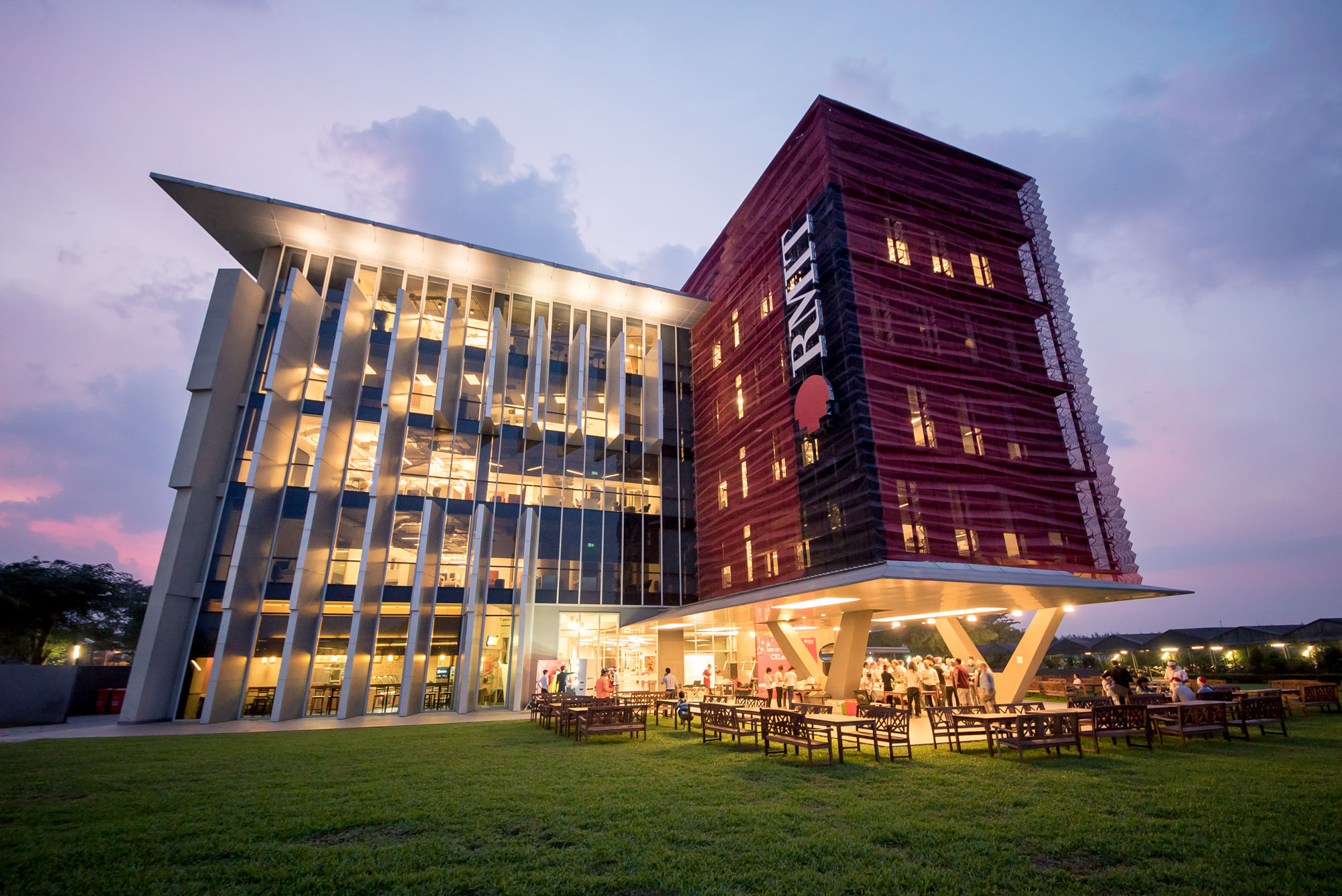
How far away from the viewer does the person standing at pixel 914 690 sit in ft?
65.7

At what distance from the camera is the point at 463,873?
515 cm

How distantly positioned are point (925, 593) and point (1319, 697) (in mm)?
12367

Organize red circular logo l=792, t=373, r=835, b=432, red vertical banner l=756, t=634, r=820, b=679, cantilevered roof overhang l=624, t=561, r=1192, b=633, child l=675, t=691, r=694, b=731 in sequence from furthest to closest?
red vertical banner l=756, t=634, r=820, b=679 → red circular logo l=792, t=373, r=835, b=432 → child l=675, t=691, r=694, b=731 → cantilevered roof overhang l=624, t=561, r=1192, b=633

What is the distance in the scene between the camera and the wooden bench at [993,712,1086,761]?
34.8ft

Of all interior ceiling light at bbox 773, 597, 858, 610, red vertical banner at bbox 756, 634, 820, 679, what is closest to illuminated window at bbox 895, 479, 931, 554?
interior ceiling light at bbox 773, 597, 858, 610

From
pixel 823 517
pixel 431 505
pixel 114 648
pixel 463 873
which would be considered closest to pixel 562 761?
pixel 463 873

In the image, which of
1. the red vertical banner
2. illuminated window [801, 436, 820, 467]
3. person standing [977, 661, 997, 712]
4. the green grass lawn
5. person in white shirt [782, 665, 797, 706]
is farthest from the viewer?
the red vertical banner

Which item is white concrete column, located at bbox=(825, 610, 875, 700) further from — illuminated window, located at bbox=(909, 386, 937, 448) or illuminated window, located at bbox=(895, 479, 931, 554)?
illuminated window, located at bbox=(909, 386, 937, 448)

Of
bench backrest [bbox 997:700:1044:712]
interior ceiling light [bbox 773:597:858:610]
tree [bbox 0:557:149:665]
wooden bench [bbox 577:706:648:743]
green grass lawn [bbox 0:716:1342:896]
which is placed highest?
tree [bbox 0:557:149:665]

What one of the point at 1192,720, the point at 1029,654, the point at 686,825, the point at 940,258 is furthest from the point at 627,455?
the point at 686,825

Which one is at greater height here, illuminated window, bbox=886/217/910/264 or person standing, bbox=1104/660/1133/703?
illuminated window, bbox=886/217/910/264

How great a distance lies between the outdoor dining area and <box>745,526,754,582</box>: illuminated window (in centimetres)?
879

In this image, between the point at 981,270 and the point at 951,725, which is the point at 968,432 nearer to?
the point at 981,270

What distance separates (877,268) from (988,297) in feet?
18.3
